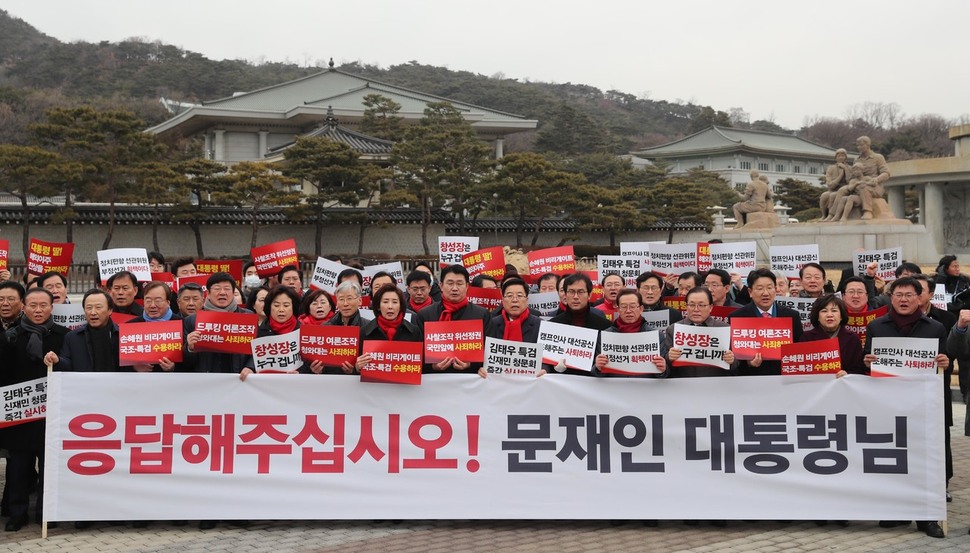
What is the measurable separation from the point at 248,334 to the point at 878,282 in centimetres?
778

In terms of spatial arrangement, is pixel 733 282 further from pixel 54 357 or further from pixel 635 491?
pixel 54 357

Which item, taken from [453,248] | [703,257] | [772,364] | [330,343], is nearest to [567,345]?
[772,364]

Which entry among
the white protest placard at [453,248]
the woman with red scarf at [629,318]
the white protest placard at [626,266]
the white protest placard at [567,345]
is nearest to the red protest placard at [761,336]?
the woman with red scarf at [629,318]

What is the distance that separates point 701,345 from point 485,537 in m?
1.90

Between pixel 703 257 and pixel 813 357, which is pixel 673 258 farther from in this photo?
pixel 813 357

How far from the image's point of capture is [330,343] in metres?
5.90

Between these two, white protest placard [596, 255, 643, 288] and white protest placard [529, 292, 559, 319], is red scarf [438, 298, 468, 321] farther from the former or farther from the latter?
white protest placard [596, 255, 643, 288]

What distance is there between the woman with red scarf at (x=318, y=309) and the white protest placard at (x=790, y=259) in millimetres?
5518

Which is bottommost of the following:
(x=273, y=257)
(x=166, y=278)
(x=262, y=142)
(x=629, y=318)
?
(x=629, y=318)

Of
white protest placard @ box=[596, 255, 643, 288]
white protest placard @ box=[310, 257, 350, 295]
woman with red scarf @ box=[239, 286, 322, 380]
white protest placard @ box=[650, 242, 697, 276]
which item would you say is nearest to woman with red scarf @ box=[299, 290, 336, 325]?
woman with red scarf @ box=[239, 286, 322, 380]

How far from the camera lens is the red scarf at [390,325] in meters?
6.18

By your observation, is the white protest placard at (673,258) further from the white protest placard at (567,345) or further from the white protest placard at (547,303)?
the white protest placard at (567,345)

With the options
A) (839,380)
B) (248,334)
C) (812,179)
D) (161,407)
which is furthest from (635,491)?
(812,179)

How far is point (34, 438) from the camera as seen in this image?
5.91m
